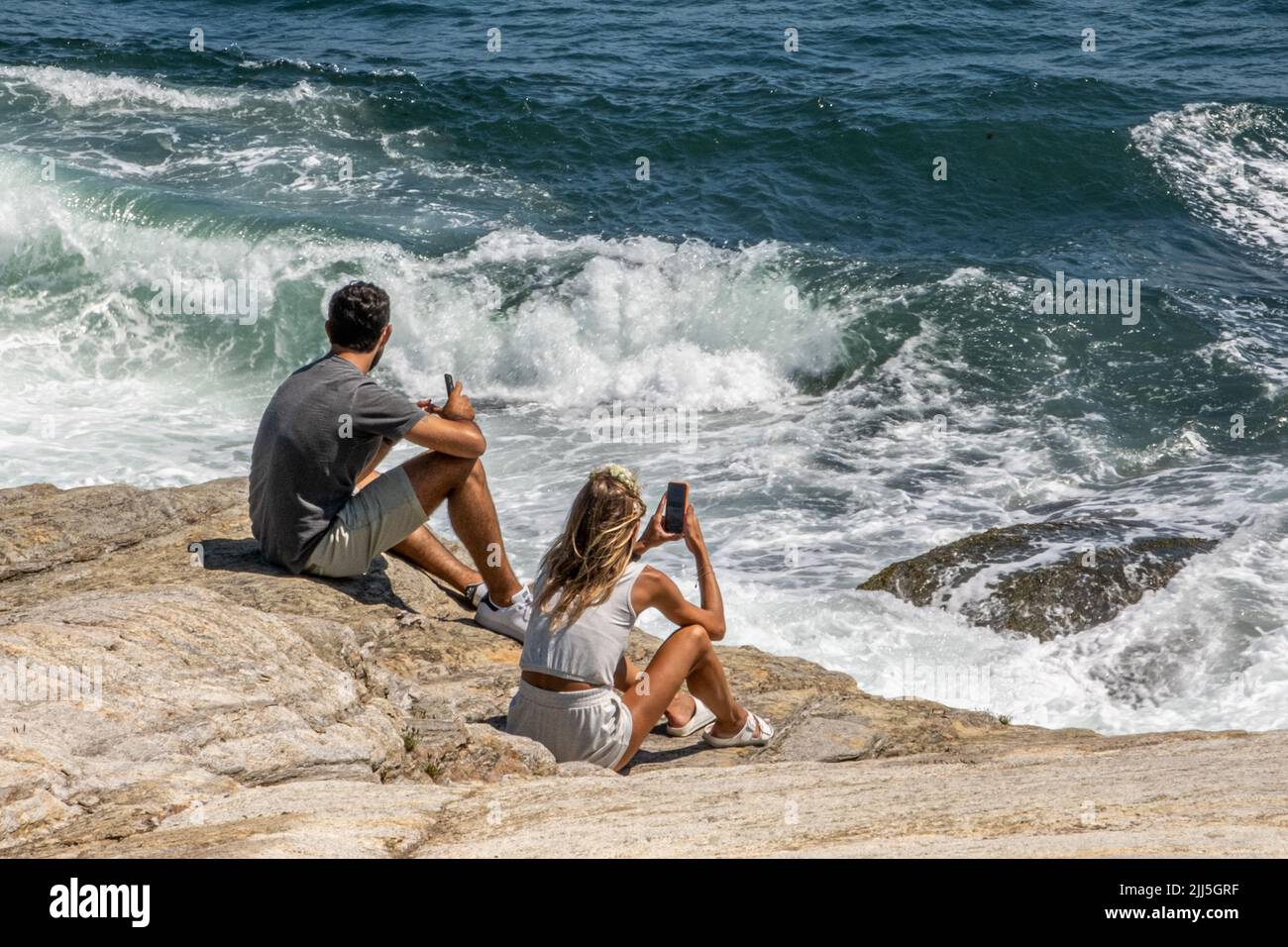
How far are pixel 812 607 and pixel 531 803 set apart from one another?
527 cm

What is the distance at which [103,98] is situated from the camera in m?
21.5

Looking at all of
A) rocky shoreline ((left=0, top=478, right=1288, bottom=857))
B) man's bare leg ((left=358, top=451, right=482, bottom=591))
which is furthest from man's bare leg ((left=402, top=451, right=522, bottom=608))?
man's bare leg ((left=358, top=451, right=482, bottom=591))

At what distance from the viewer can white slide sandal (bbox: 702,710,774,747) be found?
6.20 m

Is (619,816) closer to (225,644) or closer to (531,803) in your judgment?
(531,803)

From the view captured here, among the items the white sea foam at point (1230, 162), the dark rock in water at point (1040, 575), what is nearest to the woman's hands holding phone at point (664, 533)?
the dark rock in water at point (1040, 575)

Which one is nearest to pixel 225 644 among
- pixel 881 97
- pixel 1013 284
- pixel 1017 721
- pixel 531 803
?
pixel 531 803

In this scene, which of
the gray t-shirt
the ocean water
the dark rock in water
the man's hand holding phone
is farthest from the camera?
the ocean water

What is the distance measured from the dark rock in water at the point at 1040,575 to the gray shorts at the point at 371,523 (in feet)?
13.3

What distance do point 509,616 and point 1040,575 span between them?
13.9 ft

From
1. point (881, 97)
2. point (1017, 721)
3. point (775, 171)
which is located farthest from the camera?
point (881, 97)

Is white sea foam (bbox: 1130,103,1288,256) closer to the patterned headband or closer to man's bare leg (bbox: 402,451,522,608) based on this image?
man's bare leg (bbox: 402,451,522,608)

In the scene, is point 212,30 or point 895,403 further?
point 212,30

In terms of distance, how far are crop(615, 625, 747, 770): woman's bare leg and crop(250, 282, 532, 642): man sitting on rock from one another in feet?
4.31

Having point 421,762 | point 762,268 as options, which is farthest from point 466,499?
point 762,268
